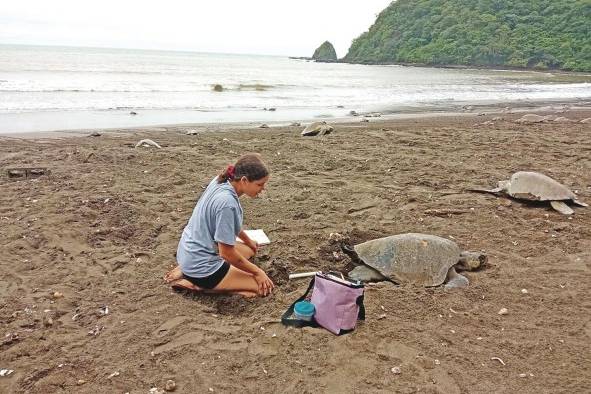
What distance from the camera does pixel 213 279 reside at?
11.2 feet

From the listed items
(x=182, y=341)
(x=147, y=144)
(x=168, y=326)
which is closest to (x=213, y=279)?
(x=168, y=326)

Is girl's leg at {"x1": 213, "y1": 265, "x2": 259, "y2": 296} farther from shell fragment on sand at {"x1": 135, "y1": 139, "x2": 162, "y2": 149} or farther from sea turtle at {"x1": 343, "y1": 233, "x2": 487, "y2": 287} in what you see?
shell fragment on sand at {"x1": 135, "y1": 139, "x2": 162, "y2": 149}

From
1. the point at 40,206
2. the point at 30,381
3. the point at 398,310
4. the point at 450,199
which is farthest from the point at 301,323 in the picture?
the point at 40,206

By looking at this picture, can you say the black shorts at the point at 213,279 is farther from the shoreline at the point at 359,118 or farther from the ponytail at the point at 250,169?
the shoreline at the point at 359,118

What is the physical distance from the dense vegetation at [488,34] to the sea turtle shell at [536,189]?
58255mm

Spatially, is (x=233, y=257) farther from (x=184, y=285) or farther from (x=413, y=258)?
(x=413, y=258)

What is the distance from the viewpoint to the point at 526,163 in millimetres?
7230

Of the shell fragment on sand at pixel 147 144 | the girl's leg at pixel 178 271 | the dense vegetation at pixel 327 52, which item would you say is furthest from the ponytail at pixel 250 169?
the dense vegetation at pixel 327 52

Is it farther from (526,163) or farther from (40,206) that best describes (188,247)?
(526,163)

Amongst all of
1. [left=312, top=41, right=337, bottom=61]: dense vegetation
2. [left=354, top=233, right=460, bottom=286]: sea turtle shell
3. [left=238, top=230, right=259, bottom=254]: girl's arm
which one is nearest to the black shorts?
[left=238, top=230, right=259, bottom=254]: girl's arm

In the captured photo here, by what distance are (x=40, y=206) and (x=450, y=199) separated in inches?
184

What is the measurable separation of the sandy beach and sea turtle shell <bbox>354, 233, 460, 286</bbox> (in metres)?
0.14

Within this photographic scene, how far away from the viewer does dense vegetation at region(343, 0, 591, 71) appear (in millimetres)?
59906

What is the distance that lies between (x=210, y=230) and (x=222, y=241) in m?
0.19
